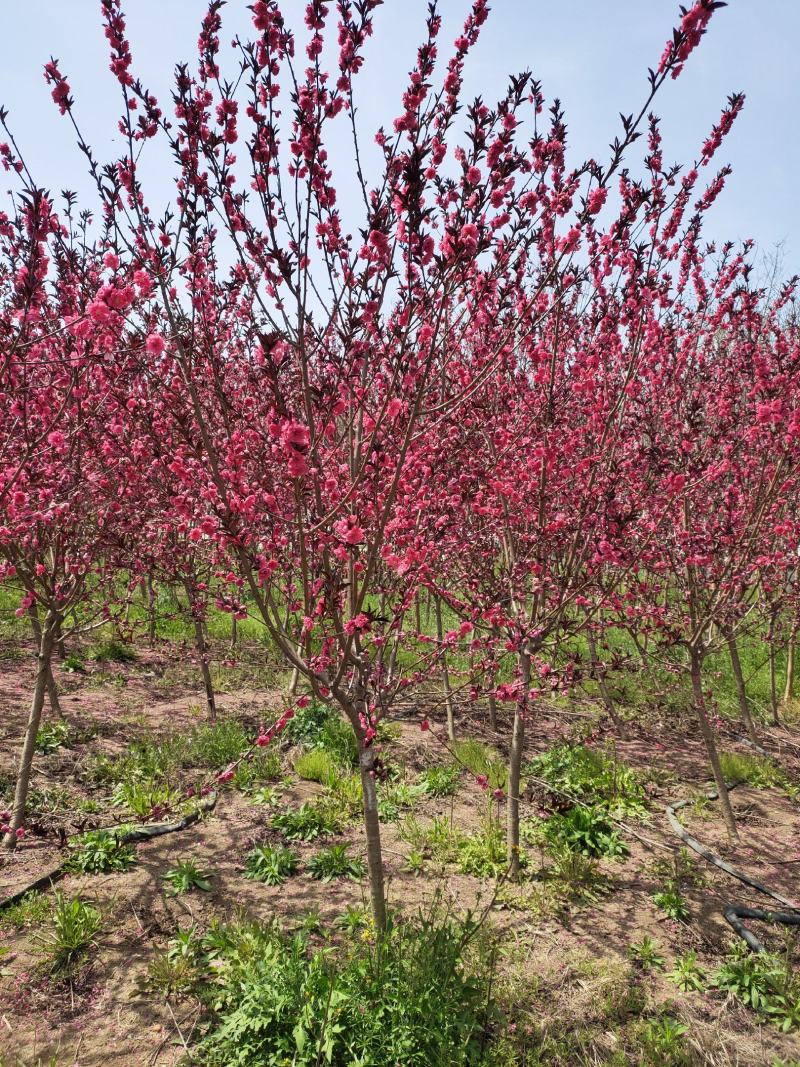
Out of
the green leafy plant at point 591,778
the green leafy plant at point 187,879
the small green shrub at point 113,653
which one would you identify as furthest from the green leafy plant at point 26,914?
the small green shrub at point 113,653

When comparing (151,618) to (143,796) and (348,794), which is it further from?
(348,794)

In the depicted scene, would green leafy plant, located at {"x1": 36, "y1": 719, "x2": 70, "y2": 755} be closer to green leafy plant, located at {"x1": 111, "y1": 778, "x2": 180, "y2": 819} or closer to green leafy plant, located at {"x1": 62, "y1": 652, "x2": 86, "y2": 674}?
green leafy plant, located at {"x1": 111, "y1": 778, "x2": 180, "y2": 819}

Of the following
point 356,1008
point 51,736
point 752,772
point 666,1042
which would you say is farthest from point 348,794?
point 752,772

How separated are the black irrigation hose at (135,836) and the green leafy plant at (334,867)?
1.27 meters

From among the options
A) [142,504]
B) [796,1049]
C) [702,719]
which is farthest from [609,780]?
[142,504]

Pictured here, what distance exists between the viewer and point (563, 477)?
5199mm

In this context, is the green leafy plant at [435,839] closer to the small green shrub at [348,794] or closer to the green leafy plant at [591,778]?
the small green shrub at [348,794]

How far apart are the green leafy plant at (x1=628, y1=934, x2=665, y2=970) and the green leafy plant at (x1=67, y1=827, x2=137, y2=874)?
3650 millimetres

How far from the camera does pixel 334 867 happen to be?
4.60 metres

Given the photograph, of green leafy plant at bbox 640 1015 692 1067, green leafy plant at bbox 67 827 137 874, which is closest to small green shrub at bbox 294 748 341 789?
green leafy plant at bbox 67 827 137 874

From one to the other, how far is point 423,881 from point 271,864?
1.18 metres

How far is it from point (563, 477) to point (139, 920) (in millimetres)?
4571

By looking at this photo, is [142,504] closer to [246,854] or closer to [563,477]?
[246,854]

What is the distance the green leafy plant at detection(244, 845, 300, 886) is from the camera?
4473mm
